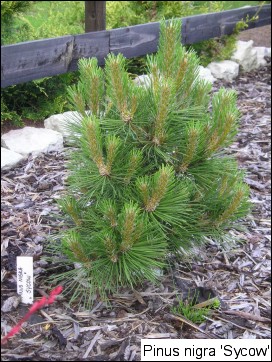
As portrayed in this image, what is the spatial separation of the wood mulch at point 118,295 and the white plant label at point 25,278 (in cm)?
7

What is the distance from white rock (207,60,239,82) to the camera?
639 cm

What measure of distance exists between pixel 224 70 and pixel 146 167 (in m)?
4.30

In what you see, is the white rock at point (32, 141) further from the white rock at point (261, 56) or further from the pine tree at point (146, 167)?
the white rock at point (261, 56)

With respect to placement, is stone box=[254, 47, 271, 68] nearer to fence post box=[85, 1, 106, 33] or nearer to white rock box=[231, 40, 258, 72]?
white rock box=[231, 40, 258, 72]

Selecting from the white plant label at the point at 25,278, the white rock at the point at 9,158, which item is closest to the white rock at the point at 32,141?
the white rock at the point at 9,158

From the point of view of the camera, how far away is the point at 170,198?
91.3 inches

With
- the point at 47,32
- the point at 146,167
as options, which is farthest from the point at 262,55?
the point at 146,167

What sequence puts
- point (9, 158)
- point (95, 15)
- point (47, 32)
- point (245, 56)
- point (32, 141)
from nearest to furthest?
point (9, 158)
point (32, 141)
point (95, 15)
point (47, 32)
point (245, 56)

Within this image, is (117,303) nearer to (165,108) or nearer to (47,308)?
(47,308)

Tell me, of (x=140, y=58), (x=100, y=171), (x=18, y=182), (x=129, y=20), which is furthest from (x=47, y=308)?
A: (x=129, y=20)

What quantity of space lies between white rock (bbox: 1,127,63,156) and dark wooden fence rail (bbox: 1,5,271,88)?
448 mm

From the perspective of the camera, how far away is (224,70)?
641 cm

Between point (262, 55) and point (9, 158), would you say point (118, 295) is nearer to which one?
point (9, 158)

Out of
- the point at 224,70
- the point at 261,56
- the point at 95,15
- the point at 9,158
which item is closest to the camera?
the point at 9,158
